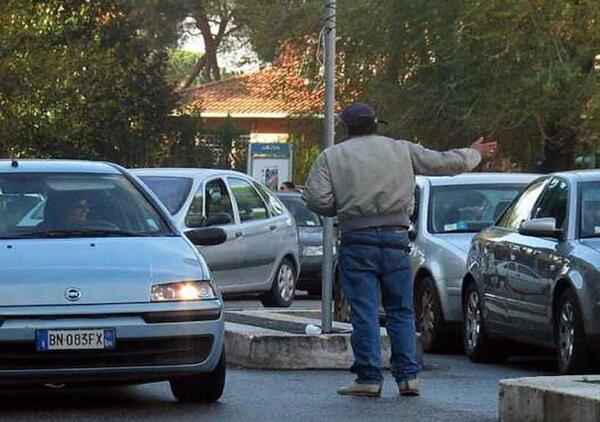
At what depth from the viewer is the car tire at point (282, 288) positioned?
2180 centimetres

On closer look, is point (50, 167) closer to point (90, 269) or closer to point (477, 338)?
point (90, 269)

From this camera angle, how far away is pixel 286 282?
72.9 ft

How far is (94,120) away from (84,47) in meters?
2.40

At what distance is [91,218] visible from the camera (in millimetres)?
11023

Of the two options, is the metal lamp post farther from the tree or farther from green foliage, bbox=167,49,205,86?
green foliage, bbox=167,49,205,86

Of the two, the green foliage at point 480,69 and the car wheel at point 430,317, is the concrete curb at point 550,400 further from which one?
the green foliage at point 480,69

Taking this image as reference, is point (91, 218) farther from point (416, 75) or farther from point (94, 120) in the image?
point (94, 120)

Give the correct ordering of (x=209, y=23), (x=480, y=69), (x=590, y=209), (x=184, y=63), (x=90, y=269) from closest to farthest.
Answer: (x=90, y=269), (x=590, y=209), (x=480, y=69), (x=209, y=23), (x=184, y=63)

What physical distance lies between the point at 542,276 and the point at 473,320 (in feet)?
6.13

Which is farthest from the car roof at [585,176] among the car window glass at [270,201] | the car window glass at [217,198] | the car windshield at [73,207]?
the car window glass at [270,201]

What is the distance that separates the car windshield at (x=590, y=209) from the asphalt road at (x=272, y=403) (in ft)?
3.91

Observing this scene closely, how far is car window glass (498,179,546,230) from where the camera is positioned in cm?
1411

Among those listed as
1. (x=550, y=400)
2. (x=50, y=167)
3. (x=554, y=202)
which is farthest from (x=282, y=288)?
(x=550, y=400)

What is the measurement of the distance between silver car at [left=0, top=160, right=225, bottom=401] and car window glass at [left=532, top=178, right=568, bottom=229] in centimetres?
334
